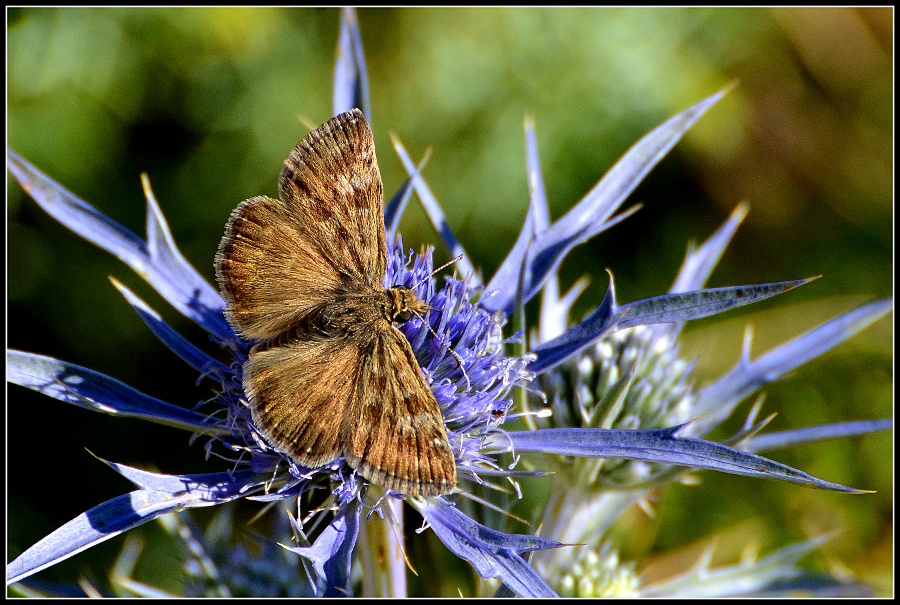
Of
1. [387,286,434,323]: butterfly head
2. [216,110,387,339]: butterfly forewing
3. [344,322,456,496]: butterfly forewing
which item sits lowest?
[344,322,456,496]: butterfly forewing

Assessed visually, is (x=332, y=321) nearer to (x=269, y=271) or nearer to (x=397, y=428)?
(x=269, y=271)

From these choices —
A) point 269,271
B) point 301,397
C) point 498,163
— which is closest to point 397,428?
point 301,397

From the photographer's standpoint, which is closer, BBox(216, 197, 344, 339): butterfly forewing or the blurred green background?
BBox(216, 197, 344, 339): butterfly forewing

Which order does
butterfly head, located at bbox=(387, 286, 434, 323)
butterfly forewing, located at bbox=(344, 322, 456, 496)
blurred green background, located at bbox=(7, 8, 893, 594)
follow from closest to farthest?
butterfly forewing, located at bbox=(344, 322, 456, 496) → butterfly head, located at bbox=(387, 286, 434, 323) → blurred green background, located at bbox=(7, 8, 893, 594)

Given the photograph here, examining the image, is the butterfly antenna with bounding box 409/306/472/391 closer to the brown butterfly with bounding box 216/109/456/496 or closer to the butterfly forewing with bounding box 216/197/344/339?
the brown butterfly with bounding box 216/109/456/496

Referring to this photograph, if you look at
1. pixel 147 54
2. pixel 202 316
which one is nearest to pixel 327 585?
pixel 202 316

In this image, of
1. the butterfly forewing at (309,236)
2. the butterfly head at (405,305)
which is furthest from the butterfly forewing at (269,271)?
the butterfly head at (405,305)

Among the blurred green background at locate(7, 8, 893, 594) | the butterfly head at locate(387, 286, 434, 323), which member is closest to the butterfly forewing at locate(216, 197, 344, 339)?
the butterfly head at locate(387, 286, 434, 323)

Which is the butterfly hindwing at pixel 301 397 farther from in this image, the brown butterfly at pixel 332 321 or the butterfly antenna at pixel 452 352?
the butterfly antenna at pixel 452 352
